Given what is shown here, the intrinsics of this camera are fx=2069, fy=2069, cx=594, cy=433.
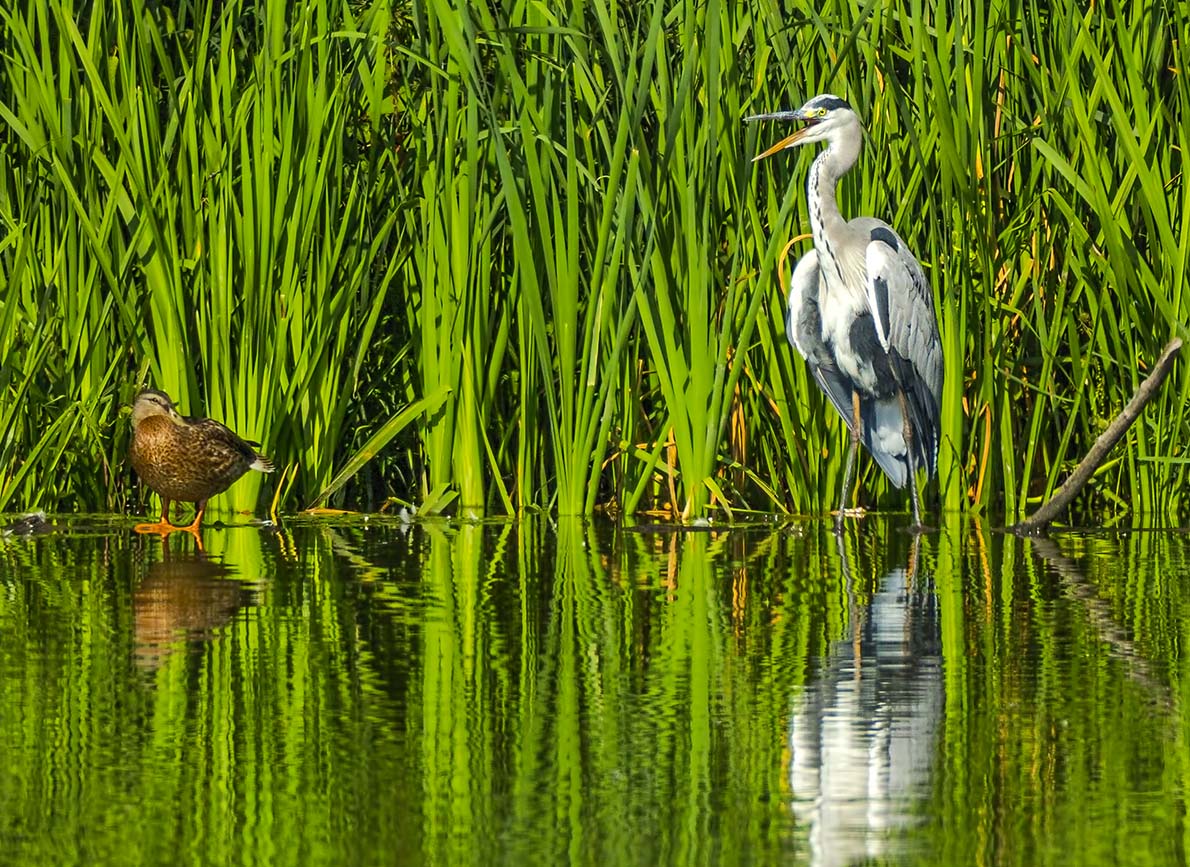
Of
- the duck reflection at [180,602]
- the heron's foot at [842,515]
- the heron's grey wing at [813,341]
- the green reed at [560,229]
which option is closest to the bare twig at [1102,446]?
the green reed at [560,229]

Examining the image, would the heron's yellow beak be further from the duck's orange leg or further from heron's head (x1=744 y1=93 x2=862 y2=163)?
the duck's orange leg

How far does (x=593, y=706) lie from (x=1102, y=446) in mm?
2958

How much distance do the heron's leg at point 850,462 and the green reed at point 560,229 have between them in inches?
4.7

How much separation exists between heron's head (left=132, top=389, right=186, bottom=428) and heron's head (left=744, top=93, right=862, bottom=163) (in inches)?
73.0

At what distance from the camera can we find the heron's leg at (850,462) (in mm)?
6250

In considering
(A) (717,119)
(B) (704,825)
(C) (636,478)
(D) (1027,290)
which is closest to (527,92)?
(A) (717,119)

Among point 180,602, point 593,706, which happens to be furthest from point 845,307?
point 593,706

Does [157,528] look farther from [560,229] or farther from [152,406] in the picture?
[560,229]

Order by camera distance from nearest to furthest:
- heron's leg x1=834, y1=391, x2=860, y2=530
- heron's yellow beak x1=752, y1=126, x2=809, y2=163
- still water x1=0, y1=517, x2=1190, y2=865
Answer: still water x1=0, y1=517, x2=1190, y2=865, heron's yellow beak x1=752, y1=126, x2=809, y2=163, heron's leg x1=834, y1=391, x2=860, y2=530

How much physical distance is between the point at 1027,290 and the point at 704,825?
179 inches

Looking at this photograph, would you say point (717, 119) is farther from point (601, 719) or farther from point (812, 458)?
point (601, 719)

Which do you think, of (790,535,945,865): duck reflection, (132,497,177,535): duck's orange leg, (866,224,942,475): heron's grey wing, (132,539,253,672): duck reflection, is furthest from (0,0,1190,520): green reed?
(790,535,945,865): duck reflection

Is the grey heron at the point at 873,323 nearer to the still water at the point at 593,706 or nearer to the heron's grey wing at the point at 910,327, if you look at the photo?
the heron's grey wing at the point at 910,327

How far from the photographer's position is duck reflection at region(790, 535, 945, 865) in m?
2.58
